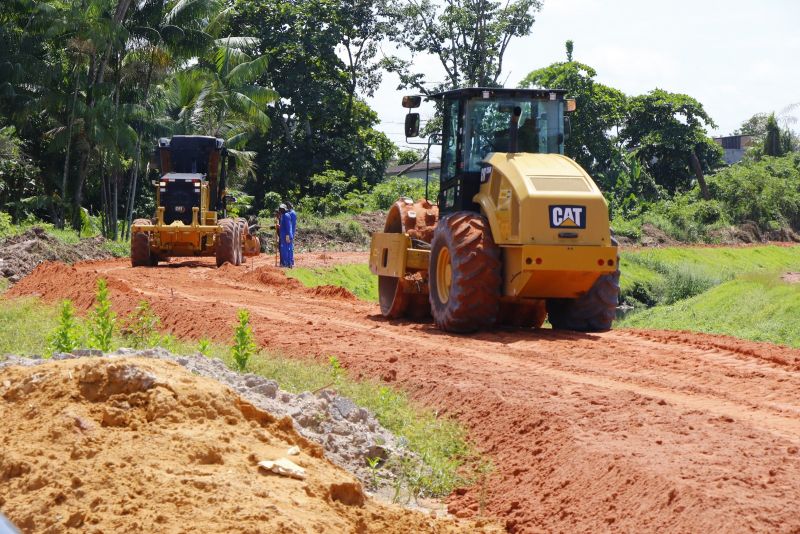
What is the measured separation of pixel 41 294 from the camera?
59.9ft

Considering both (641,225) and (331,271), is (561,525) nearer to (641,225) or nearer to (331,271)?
(331,271)

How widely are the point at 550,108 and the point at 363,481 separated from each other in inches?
315

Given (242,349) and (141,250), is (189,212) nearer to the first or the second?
(141,250)

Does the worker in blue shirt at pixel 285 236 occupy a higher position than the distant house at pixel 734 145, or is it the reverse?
the distant house at pixel 734 145

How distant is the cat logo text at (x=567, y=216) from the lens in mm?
12711

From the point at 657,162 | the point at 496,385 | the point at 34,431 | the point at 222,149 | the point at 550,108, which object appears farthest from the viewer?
the point at 657,162

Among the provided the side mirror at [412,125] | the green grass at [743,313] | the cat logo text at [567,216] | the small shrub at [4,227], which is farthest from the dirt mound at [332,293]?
the small shrub at [4,227]

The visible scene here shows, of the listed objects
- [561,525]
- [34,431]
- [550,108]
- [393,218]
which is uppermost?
[550,108]

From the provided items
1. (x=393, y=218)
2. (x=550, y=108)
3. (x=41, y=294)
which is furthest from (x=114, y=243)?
(x=550, y=108)

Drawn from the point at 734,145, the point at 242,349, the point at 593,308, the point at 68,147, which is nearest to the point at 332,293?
the point at 593,308

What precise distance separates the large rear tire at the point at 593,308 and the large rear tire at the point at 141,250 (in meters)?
13.5

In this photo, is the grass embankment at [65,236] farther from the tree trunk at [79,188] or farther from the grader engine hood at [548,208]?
the grader engine hood at [548,208]

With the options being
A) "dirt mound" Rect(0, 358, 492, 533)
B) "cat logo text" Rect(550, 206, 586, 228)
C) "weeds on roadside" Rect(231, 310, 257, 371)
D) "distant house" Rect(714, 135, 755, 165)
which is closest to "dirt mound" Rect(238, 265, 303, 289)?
"cat logo text" Rect(550, 206, 586, 228)

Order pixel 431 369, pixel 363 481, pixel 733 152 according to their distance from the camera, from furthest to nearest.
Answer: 1. pixel 733 152
2. pixel 431 369
3. pixel 363 481
